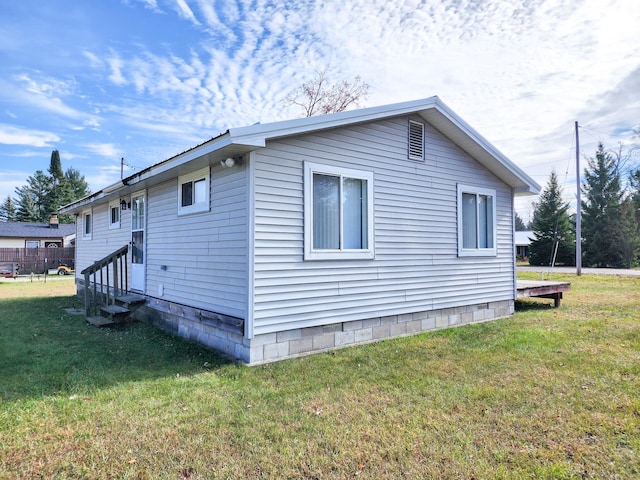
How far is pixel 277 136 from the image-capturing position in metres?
4.99

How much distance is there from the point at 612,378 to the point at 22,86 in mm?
18730

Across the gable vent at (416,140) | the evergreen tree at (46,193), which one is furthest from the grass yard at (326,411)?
the evergreen tree at (46,193)

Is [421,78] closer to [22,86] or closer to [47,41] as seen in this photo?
[47,41]

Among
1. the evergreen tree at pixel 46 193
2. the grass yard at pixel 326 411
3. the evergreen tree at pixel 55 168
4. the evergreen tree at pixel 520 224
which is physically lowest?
the grass yard at pixel 326 411

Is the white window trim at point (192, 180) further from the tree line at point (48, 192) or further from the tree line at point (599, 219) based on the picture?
the tree line at point (48, 192)

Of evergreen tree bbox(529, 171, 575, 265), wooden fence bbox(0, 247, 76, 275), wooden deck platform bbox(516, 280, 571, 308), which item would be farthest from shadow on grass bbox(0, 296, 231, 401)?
evergreen tree bbox(529, 171, 575, 265)

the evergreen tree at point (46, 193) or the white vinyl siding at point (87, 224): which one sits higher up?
the evergreen tree at point (46, 193)

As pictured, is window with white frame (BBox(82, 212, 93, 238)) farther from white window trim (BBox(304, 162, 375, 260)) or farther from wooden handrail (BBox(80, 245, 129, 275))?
white window trim (BBox(304, 162, 375, 260))

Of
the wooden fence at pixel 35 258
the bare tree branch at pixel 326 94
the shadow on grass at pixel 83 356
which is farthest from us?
the wooden fence at pixel 35 258

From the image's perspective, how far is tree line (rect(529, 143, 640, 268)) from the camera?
31.2 m

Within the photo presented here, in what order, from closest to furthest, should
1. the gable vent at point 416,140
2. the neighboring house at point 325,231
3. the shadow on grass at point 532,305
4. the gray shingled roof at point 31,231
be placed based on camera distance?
the neighboring house at point 325,231 < the gable vent at point 416,140 < the shadow on grass at point 532,305 < the gray shingled roof at point 31,231

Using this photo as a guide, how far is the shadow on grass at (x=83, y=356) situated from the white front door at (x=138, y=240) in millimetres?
1027

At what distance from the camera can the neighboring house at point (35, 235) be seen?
2931cm

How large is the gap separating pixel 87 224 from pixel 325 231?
9.98 m
